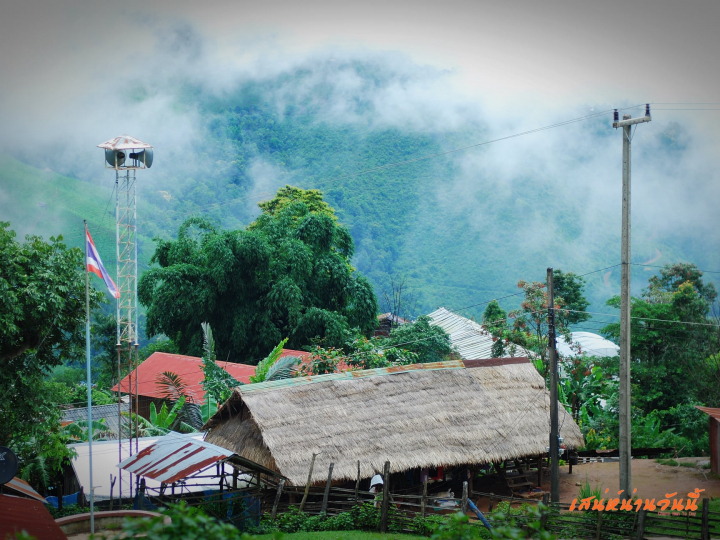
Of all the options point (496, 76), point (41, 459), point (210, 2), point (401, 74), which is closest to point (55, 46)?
point (210, 2)

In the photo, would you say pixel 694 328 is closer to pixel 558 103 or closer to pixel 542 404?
pixel 542 404

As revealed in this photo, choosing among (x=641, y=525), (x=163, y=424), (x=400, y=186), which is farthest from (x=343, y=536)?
(x=400, y=186)

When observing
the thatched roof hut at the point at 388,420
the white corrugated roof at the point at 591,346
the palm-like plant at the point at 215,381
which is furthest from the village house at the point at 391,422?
Result: the white corrugated roof at the point at 591,346

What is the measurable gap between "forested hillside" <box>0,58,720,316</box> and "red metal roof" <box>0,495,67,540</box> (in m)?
86.2

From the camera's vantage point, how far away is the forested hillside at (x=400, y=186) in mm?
107188

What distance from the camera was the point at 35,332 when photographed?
567 inches

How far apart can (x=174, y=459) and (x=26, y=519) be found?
12.5 ft

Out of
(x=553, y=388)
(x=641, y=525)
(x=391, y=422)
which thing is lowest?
(x=641, y=525)

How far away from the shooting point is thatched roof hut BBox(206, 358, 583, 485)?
Result: 14680mm

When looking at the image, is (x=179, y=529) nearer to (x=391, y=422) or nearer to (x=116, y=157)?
(x=391, y=422)

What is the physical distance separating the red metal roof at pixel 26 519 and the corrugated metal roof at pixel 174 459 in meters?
2.95

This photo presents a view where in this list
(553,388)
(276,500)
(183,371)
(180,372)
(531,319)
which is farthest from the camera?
(531,319)

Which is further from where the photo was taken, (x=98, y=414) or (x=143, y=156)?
(x=98, y=414)

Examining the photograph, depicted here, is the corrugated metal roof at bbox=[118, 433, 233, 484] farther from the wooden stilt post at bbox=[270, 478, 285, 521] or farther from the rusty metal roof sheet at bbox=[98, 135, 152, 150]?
the rusty metal roof sheet at bbox=[98, 135, 152, 150]
